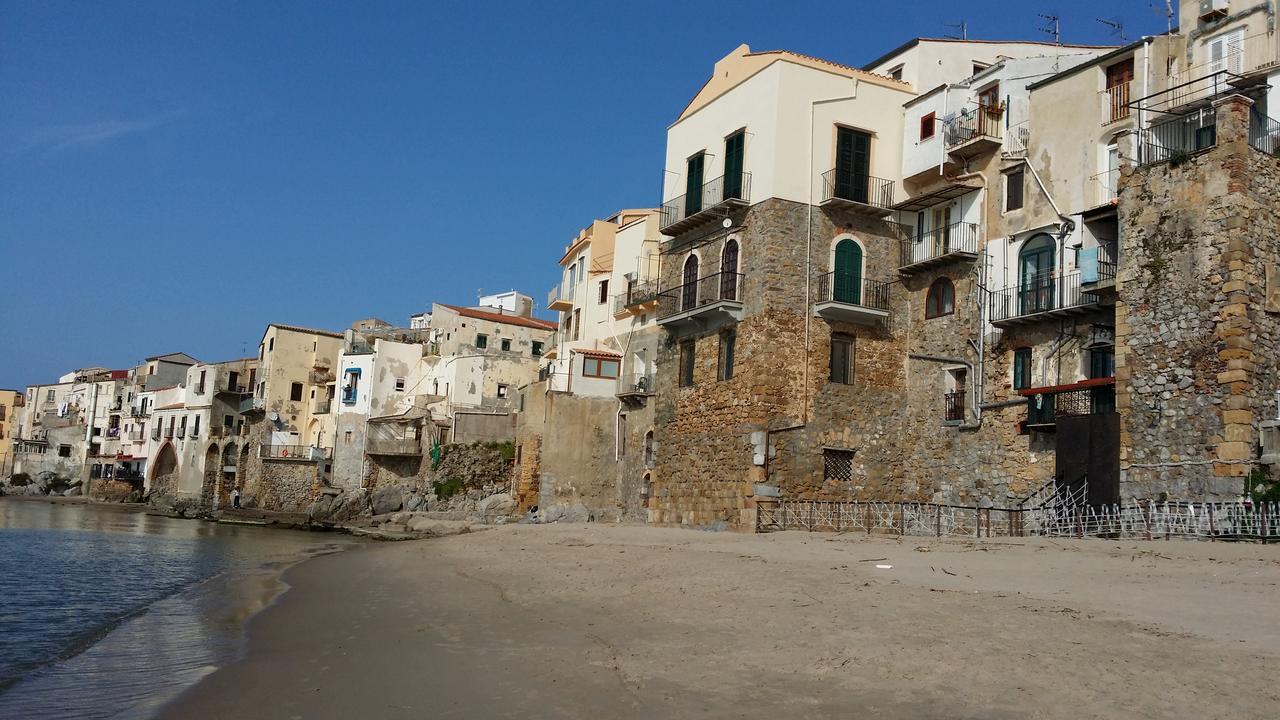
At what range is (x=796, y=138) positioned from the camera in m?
29.0

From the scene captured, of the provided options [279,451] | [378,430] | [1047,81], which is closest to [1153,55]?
[1047,81]

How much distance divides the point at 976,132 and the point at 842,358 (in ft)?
23.6

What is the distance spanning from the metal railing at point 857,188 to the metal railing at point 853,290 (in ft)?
7.30

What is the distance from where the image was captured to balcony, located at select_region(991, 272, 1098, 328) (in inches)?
921

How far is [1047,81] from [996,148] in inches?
82.9

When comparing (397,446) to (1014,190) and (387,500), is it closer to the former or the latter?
(387,500)

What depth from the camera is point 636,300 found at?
3647cm

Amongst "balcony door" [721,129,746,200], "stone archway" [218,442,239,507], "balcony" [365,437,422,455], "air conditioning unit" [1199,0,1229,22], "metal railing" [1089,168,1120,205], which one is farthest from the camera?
"stone archway" [218,442,239,507]

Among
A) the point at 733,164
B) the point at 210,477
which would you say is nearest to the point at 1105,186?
the point at 733,164

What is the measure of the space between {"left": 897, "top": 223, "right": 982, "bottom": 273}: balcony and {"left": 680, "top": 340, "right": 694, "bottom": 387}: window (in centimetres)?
701

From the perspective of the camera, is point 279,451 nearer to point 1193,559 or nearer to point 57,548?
point 57,548

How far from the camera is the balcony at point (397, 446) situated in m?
55.4

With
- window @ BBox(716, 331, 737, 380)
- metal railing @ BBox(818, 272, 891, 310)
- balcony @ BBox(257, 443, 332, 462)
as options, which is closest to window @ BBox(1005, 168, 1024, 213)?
metal railing @ BBox(818, 272, 891, 310)

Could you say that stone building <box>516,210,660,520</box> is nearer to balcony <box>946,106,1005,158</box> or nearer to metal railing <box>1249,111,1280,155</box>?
balcony <box>946,106,1005,158</box>
